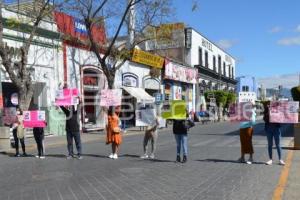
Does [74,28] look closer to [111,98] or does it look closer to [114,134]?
[111,98]

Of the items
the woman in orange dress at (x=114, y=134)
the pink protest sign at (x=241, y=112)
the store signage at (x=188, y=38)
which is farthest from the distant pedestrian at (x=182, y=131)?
the store signage at (x=188, y=38)

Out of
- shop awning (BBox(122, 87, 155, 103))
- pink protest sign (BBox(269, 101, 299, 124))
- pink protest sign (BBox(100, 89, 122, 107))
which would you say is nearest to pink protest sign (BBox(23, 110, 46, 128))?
pink protest sign (BBox(100, 89, 122, 107))

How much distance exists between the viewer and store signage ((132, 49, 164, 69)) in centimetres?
3809

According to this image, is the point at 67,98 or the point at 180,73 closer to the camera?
the point at 67,98

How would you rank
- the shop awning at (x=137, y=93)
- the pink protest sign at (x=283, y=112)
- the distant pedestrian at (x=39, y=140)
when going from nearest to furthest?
the pink protest sign at (x=283, y=112), the distant pedestrian at (x=39, y=140), the shop awning at (x=137, y=93)

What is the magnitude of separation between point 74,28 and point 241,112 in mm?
18533

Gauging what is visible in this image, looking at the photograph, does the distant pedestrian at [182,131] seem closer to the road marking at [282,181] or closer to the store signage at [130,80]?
the road marking at [282,181]

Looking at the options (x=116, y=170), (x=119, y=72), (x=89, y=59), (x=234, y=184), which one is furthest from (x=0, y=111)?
(x=119, y=72)

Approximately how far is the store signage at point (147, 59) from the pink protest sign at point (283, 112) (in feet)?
81.4

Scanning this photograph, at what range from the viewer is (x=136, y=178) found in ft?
33.7

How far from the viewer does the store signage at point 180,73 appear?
45.7m

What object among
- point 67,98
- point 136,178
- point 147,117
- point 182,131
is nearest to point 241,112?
point 182,131

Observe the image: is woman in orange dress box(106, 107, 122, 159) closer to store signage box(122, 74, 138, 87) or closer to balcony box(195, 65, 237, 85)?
store signage box(122, 74, 138, 87)

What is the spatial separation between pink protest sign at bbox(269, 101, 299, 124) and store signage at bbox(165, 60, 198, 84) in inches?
1264
